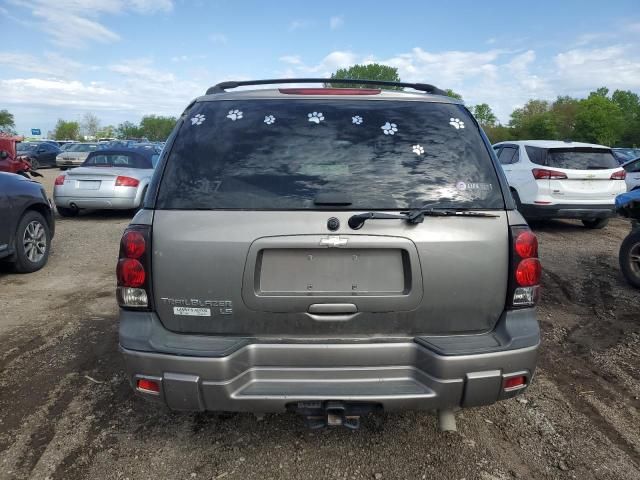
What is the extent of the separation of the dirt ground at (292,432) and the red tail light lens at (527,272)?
3.34 feet

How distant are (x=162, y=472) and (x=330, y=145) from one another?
6.19ft

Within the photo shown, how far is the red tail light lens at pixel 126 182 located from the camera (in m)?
10.1

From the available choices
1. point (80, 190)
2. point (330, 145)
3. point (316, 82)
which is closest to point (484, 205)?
point (330, 145)

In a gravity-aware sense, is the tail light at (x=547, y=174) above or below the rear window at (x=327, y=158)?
below

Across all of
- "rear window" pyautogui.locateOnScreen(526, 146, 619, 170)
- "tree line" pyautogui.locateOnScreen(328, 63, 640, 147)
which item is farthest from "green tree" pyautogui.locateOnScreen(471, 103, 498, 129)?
"rear window" pyautogui.locateOnScreen(526, 146, 619, 170)

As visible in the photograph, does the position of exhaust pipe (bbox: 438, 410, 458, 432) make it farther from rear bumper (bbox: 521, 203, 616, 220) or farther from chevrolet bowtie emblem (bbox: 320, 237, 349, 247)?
rear bumper (bbox: 521, 203, 616, 220)

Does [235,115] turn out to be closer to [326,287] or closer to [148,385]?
[326,287]

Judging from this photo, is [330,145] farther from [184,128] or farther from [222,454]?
[222,454]

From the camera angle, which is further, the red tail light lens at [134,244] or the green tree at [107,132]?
the green tree at [107,132]

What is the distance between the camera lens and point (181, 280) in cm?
226

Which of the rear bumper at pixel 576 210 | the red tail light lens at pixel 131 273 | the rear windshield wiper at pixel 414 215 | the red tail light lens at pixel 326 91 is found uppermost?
the red tail light lens at pixel 326 91

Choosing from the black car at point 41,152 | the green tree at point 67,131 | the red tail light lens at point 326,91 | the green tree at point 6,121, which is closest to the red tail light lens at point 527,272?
the red tail light lens at point 326,91

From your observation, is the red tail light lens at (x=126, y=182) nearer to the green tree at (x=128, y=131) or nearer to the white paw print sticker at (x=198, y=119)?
the white paw print sticker at (x=198, y=119)

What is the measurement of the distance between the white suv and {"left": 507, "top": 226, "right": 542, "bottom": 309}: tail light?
755 centimetres
